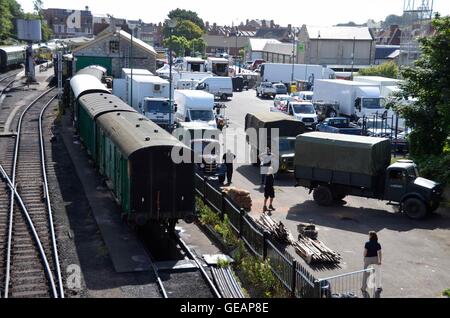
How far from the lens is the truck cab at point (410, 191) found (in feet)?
69.1

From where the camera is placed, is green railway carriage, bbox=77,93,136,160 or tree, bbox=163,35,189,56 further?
tree, bbox=163,35,189,56

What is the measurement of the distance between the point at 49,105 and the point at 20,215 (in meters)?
29.5

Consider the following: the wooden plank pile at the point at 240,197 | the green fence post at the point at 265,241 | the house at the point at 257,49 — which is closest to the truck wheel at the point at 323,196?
the wooden plank pile at the point at 240,197

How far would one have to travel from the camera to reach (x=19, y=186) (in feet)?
77.1

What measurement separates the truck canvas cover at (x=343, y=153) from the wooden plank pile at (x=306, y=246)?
467 centimetres

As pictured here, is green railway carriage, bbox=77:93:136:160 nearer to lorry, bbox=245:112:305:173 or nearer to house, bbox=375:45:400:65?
lorry, bbox=245:112:305:173

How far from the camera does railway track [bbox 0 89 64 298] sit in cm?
1411

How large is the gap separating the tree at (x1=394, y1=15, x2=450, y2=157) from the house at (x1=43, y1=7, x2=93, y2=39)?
6831 inches

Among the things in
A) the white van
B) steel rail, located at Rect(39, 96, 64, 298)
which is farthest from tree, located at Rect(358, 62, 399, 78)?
steel rail, located at Rect(39, 96, 64, 298)

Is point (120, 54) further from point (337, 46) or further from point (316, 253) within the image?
point (316, 253)

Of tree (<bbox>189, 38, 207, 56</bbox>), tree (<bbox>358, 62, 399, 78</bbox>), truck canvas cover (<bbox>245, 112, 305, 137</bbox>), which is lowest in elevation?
truck canvas cover (<bbox>245, 112, 305, 137</bbox>)

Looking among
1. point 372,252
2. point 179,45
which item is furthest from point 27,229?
point 179,45

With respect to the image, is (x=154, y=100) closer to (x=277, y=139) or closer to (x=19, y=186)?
(x=277, y=139)

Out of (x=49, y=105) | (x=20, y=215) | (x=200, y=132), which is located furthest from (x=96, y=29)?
(x=20, y=215)
